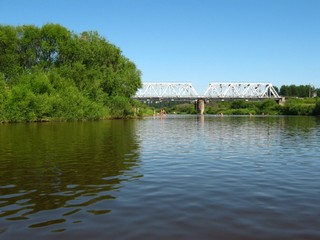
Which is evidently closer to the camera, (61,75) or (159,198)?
(159,198)

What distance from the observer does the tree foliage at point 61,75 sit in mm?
73938

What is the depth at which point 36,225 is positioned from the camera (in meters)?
8.70

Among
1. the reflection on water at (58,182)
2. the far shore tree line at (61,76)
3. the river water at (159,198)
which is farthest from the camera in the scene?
the far shore tree line at (61,76)

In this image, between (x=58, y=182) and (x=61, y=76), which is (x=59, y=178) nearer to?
(x=58, y=182)

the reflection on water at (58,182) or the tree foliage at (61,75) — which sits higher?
the tree foliage at (61,75)

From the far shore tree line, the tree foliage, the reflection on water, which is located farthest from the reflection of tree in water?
the tree foliage

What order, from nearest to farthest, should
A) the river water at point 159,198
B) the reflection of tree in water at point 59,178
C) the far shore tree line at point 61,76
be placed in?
1. the river water at point 159,198
2. the reflection of tree in water at point 59,178
3. the far shore tree line at point 61,76

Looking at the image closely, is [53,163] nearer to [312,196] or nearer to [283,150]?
[312,196]

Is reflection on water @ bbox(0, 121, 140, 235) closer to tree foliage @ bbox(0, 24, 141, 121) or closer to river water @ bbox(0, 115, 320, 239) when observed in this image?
river water @ bbox(0, 115, 320, 239)

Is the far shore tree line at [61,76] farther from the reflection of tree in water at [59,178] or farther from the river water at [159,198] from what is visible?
the river water at [159,198]

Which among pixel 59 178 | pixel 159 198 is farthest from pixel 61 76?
pixel 159 198

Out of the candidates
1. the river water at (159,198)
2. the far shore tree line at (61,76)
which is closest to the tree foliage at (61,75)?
the far shore tree line at (61,76)

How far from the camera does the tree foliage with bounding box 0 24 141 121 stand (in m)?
73.9

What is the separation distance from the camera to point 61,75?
87.4m
